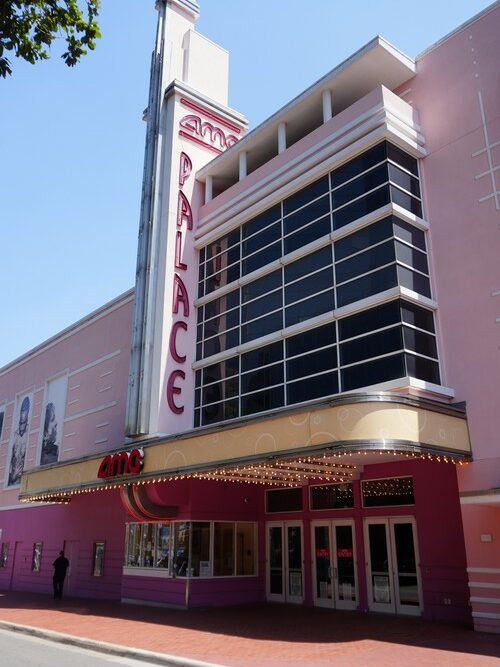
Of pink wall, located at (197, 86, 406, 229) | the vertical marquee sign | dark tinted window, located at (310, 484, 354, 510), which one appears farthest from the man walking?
pink wall, located at (197, 86, 406, 229)

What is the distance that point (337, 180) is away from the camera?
18.5m

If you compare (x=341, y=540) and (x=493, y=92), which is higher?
(x=493, y=92)

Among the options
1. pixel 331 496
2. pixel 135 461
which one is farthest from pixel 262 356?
pixel 135 461

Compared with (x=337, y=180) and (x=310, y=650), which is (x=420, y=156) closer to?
(x=337, y=180)

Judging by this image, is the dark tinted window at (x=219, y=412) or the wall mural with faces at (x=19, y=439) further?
the wall mural with faces at (x=19, y=439)

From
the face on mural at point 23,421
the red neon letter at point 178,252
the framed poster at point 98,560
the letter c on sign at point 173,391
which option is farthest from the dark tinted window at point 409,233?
the face on mural at point 23,421

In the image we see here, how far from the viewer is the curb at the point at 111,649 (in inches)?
426

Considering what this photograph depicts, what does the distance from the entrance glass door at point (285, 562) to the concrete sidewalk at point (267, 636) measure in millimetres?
609

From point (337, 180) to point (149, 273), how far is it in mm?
7971

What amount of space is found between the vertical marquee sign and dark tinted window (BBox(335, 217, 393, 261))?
23.5 feet

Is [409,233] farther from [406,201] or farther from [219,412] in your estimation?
[219,412]

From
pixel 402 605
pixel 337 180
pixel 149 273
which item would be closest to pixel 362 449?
pixel 402 605

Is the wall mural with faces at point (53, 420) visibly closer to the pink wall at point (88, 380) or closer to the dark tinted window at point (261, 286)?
the pink wall at point (88, 380)

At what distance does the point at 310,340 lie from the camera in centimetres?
1797
